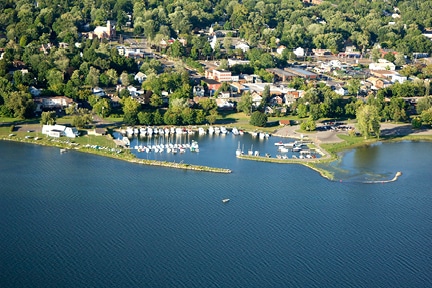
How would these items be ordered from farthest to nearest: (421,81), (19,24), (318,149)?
(19,24) < (421,81) < (318,149)

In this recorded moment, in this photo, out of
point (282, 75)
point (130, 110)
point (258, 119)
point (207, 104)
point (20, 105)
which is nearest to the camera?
point (20, 105)

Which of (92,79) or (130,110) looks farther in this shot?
(92,79)

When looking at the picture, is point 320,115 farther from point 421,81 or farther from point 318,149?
point 421,81

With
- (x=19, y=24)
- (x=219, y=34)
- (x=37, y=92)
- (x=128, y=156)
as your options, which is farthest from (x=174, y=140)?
(x=219, y=34)

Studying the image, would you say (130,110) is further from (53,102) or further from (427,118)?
(427,118)

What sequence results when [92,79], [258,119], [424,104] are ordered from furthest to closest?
1. [92,79]
2. [424,104]
3. [258,119]

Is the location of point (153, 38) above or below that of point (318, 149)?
above

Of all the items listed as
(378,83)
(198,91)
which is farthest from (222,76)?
(378,83)
